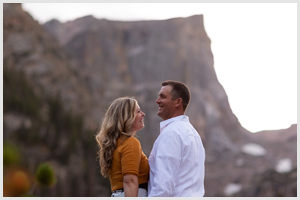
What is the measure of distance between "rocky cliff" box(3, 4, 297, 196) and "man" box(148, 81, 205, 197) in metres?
67.3

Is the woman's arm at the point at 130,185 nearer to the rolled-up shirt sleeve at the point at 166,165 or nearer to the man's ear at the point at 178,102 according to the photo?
the rolled-up shirt sleeve at the point at 166,165

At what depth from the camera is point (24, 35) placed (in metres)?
73.9

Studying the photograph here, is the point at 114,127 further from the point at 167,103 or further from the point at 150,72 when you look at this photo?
the point at 150,72

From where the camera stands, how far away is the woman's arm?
3.64m

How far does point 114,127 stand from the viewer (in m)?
3.85

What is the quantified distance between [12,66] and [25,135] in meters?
13.7

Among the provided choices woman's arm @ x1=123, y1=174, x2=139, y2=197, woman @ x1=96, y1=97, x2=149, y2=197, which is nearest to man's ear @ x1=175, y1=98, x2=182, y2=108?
woman @ x1=96, y1=97, x2=149, y2=197

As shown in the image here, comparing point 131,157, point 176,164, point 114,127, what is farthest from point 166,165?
point 114,127

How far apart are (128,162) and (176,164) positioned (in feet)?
1.22

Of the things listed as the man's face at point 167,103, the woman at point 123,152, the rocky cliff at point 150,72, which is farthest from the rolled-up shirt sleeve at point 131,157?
the rocky cliff at point 150,72

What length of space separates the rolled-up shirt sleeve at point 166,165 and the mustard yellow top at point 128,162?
120mm

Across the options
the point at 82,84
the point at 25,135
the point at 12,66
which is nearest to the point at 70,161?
the point at 25,135

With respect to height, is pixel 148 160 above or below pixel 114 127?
below

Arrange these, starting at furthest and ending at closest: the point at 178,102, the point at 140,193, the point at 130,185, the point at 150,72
A: the point at 150,72
the point at 178,102
the point at 140,193
the point at 130,185
